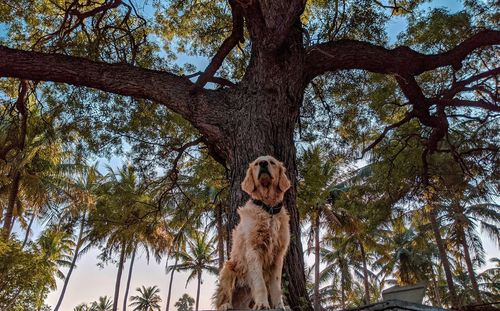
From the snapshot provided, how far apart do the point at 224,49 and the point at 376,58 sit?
2.57 meters

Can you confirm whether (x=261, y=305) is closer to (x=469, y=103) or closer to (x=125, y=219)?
(x=469, y=103)

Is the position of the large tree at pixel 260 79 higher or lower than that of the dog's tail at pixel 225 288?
higher

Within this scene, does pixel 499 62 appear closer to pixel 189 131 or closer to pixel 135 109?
pixel 189 131

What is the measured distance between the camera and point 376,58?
6777mm

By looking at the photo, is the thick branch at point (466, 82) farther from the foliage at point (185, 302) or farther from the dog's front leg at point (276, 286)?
the foliage at point (185, 302)

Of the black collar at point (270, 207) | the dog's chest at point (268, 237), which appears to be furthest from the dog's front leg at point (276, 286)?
the black collar at point (270, 207)

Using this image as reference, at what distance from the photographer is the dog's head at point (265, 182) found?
14.1 ft

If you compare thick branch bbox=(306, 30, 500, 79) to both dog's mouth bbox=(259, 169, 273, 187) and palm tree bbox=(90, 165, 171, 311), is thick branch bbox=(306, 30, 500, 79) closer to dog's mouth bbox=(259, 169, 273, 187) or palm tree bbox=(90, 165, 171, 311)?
dog's mouth bbox=(259, 169, 273, 187)

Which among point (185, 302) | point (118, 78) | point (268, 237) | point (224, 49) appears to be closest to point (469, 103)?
point (224, 49)

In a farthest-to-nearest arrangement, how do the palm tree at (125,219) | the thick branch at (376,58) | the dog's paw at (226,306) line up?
the palm tree at (125,219) → the thick branch at (376,58) → the dog's paw at (226,306)

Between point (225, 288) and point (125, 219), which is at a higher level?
point (125, 219)

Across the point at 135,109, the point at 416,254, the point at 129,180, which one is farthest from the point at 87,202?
the point at 416,254

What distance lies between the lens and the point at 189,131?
10203 millimetres

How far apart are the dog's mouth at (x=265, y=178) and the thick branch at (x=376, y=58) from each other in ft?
10.2
